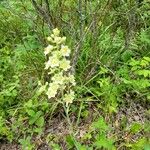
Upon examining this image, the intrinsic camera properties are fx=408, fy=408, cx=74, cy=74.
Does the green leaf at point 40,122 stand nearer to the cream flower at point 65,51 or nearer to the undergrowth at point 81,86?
the undergrowth at point 81,86

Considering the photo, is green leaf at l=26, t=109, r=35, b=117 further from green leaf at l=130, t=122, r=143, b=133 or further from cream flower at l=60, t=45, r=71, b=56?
cream flower at l=60, t=45, r=71, b=56

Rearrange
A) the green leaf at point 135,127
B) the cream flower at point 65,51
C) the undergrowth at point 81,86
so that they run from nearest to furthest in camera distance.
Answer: the cream flower at point 65,51, the green leaf at point 135,127, the undergrowth at point 81,86

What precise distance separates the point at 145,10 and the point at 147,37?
1.58 ft

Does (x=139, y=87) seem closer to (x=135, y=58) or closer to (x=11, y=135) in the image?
(x=135, y=58)

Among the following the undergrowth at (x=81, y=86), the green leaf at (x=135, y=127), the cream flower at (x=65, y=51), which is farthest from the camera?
the undergrowth at (x=81, y=86)

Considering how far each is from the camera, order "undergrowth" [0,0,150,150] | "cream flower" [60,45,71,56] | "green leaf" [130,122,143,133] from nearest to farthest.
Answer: "cream flower" [60,45,71,56], "green leaf" [130,122,143,133], "undergrowth" [0,0,150,150]

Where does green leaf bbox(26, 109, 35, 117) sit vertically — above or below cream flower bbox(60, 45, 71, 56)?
below

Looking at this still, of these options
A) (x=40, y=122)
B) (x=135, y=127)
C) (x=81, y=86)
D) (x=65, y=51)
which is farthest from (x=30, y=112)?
(x=65, y=51)

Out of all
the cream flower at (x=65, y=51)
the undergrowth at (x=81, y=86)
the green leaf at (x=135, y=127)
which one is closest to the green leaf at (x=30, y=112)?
the undergrowth at (x=81, y=86)

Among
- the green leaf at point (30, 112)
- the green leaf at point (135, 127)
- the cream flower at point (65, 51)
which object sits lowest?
the green leaf at point (135, 127)

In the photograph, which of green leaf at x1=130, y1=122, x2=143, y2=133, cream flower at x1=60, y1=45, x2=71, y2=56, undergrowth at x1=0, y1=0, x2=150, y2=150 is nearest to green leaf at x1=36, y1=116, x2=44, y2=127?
undergrowth at x1=0, y1=0, x2=150, y2=150

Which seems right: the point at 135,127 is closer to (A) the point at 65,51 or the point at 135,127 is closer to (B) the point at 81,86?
(B) the point at 81,86

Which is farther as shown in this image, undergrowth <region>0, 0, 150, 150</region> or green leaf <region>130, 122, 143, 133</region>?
undergrowth <region>0, 0, 150, 150</region>

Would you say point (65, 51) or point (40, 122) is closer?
point (65, 51)
